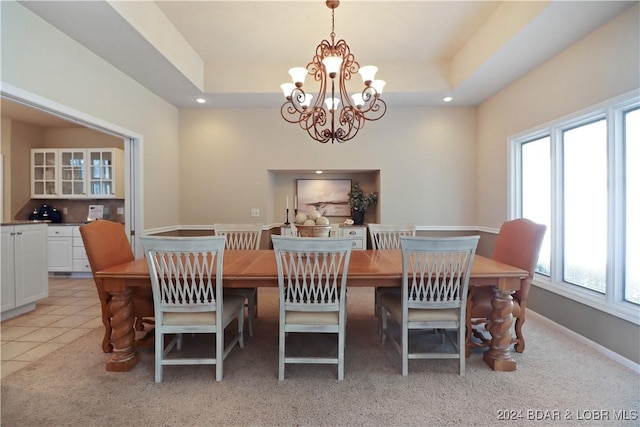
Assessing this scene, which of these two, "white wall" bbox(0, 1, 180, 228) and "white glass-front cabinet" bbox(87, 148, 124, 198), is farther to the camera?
"white glass-front cabinet" bbox(87, 148, 124, 198)

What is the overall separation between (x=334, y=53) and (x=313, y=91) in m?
1.33

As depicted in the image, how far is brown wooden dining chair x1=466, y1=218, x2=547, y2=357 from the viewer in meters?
2.26

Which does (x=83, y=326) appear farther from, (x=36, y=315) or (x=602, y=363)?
(x=602, y=363)

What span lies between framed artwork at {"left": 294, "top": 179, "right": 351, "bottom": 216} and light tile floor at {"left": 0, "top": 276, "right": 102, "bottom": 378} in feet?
10.2

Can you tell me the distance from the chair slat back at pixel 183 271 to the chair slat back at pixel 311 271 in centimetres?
40

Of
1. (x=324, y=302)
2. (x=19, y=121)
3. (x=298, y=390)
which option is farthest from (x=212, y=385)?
(x=19, y=121)

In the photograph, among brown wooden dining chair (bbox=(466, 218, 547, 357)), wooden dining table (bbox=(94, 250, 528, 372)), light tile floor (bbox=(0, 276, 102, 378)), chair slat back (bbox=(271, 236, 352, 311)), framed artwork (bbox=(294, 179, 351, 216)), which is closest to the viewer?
chair slat back (bbox=(271, 236, 352, 311))

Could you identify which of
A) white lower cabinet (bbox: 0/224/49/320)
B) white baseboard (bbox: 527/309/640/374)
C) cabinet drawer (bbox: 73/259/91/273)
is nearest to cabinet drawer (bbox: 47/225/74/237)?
cabinet drawer (bbox: 73/259/91/273)

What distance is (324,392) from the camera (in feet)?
6.22

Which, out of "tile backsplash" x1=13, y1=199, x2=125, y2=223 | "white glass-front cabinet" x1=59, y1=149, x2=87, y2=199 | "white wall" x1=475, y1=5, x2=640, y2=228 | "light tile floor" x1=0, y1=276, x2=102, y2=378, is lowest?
"light tile floor" x1=0, y1=276, x2=102, y2=378

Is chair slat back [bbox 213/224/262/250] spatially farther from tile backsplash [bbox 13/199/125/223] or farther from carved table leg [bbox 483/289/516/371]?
tile backsplash [bbox 13/199/125/223]

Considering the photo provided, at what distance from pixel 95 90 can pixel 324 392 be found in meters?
3.30

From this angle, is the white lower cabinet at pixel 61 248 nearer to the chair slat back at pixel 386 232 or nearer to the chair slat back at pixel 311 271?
the chair slat back at pixel 311 271

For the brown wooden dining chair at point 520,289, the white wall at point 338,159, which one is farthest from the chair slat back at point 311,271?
the white wall at point 338,159
